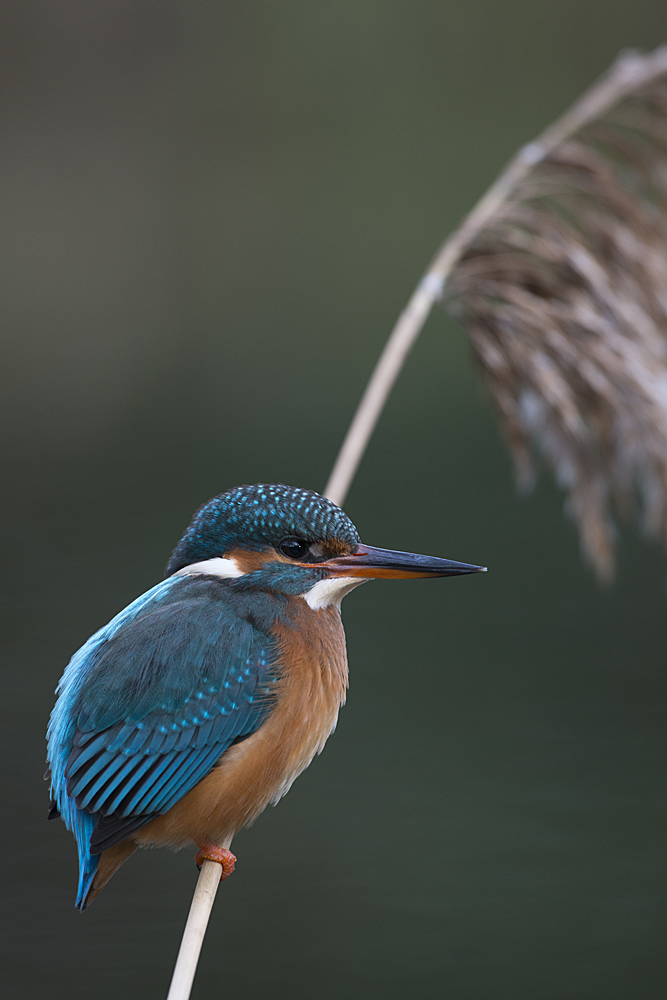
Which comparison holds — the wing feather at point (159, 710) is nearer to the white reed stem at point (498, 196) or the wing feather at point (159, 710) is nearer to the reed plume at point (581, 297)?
the white reed stem at point (498, 196)

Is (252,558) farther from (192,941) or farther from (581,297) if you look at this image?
(581,297)

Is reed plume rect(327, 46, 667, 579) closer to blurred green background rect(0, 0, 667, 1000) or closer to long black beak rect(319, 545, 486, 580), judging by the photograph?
long black beak rect(319, 545, 486, 580)

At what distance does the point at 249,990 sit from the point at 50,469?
105 inches

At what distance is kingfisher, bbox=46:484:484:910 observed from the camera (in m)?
1.37

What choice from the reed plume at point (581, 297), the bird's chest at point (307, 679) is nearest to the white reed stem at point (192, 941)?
the bird's chest at point (307, 679)

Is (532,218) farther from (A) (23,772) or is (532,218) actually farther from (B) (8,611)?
(B) (8,611)

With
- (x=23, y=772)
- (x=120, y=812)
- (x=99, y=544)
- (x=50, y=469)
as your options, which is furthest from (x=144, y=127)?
(x=120, y=812)

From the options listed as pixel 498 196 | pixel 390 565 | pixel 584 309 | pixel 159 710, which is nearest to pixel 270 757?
pixel 159 710

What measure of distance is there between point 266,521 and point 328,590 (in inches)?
5.7

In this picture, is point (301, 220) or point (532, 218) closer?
point (532, 218)

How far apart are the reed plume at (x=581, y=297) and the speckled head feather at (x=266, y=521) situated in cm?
55

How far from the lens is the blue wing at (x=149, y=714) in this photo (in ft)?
4.44

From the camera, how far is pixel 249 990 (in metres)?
2.22

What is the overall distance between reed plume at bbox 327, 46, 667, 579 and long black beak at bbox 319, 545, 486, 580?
0.56 meters
